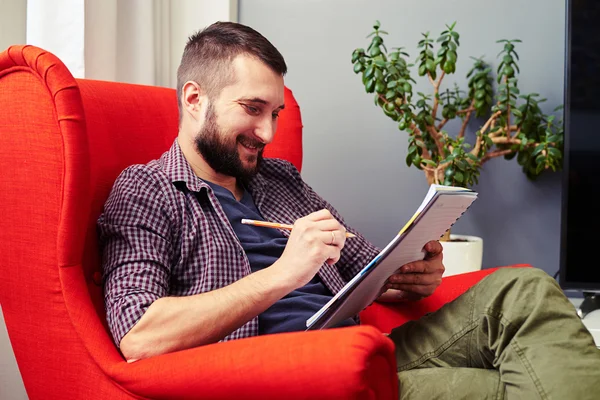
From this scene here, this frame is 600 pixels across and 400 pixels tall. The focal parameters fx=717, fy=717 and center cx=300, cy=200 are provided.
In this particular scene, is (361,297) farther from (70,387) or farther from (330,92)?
(330,92)

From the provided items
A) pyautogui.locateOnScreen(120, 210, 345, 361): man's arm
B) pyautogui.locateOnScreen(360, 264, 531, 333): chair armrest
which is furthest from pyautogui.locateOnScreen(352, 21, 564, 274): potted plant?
pyautogui.locateOnScreen(120, 210, 345, 361): man's arm

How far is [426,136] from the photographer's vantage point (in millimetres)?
2160

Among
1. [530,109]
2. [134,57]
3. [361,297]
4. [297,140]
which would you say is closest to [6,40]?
[134,57]

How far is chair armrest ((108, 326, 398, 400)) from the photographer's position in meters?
0.84

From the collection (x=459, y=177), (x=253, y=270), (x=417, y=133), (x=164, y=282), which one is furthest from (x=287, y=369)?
(x=417, y=133)

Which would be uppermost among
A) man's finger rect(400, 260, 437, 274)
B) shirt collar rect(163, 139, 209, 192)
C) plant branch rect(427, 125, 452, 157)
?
plant branch rect(427, 125, 452, 157)

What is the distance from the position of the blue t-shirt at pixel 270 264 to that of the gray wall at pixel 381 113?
1.01 m

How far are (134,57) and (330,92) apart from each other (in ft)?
2.19

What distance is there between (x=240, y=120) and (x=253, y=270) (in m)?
0.27

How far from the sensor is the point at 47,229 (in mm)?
1075

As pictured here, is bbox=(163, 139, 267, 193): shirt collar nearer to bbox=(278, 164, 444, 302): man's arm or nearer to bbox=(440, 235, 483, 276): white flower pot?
bbox=(278, 164, 444, 302): man's arm

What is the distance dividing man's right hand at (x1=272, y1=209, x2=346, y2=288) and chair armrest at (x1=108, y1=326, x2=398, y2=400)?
172 mm

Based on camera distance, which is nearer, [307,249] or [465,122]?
[307,249]

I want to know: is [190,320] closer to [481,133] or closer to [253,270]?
[253,270]
